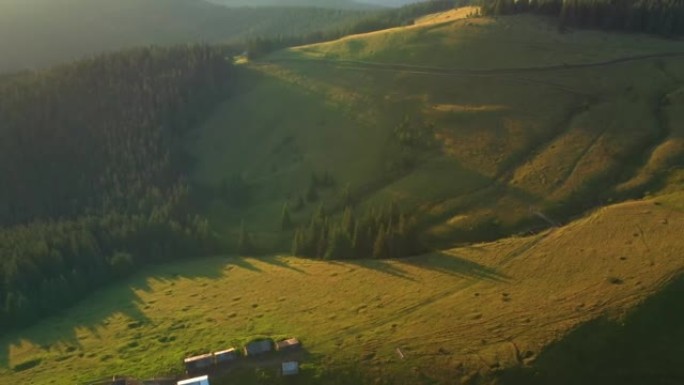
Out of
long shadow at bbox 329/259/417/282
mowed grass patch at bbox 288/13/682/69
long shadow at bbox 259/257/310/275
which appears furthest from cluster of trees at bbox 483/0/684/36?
long shadow at bbox 259/257/310/275

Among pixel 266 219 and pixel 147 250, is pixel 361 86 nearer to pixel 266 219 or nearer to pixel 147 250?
pixel 266 219

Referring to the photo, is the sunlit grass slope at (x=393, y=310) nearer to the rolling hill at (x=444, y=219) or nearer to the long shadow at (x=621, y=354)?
the rolling hill at (x=444, y=219)

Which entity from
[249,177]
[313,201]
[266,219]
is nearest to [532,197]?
[313,201]

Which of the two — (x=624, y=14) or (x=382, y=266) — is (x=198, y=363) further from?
(x=624, y=14)

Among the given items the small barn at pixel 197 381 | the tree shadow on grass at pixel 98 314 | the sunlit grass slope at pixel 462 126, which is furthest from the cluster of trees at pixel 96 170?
the small barn at pixel 197 381

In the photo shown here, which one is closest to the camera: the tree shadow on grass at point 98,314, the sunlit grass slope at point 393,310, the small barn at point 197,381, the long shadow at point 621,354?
the small barn at point 197,381
